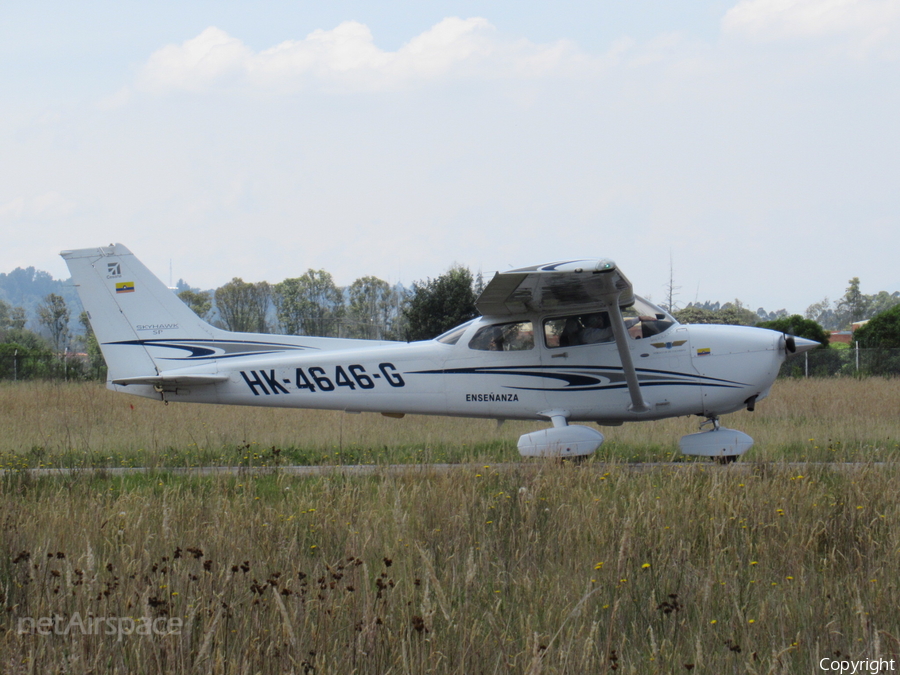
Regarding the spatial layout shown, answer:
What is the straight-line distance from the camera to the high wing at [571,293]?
7969mm

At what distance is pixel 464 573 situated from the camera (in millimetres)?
4102

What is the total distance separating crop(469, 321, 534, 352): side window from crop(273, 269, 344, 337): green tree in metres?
42.3

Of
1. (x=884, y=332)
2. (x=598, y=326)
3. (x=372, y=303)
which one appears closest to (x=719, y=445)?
(x=598, y=326)

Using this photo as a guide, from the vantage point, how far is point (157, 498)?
613cm

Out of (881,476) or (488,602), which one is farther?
(881,476)

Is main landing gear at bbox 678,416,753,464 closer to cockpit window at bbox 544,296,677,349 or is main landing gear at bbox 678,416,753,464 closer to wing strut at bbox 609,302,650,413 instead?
wing strut at bbox 609,302,650,413

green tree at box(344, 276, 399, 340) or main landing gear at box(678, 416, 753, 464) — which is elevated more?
green tree at box(344, 276, 399, 340)

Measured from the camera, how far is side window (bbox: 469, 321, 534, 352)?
9.66 meters

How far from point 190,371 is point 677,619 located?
8.37 meters

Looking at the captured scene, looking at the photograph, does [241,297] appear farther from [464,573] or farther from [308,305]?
[464,573]

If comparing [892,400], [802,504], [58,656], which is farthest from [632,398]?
[892,400]

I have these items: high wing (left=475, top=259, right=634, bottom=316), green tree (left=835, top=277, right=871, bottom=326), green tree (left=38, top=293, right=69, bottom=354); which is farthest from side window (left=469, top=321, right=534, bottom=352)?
green tree (left=835, top=277, right=871, bottom=326)

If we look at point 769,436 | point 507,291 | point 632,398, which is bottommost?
point 769,436

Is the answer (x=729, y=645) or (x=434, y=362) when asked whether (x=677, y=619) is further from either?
(x=434, y=362)
